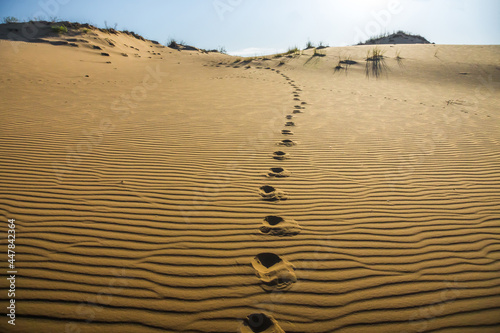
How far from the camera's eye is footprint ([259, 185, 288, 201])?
2895 mm

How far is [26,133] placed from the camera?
432cm

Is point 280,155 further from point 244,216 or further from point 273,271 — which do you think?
point 273,271

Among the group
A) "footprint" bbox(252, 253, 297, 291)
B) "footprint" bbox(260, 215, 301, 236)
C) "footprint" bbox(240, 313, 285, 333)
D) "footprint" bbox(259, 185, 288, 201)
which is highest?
"footprint" bbox(259, 185, 288, 201)

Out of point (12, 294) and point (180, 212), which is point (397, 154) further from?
point (12, 294)

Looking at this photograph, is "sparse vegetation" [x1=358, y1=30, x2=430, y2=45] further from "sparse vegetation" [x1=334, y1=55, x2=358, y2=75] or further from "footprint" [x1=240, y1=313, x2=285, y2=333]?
"footprint" [x1=240, y1=313, x2=285, y2=333]

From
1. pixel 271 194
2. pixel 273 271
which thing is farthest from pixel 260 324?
pixel 271 194

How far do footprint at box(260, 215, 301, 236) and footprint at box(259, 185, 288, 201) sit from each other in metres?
0.36

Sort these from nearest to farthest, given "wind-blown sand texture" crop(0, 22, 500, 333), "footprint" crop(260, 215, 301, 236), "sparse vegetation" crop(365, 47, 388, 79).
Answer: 1. "wind-blown sand texture" crop(0, 22, 500, 333)
2. "footprint" crop(260, 215, 301, 236)
3. "sparse vegetation" crop(365, 47, 388, 79)

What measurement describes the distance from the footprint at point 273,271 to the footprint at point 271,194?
0.88 m

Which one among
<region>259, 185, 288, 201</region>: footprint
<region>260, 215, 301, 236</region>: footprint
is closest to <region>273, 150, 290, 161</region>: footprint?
<region>259, 185, 288, 201</region>: footprint

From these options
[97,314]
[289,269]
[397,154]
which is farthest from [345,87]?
[97,314]

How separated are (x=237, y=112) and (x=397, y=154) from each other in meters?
3.66

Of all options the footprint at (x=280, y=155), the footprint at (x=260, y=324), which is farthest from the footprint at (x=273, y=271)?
the footprint at (x=280, y=155)

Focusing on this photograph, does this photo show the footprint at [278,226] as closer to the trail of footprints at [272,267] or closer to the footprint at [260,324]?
the trail of footprints at [272,267]
